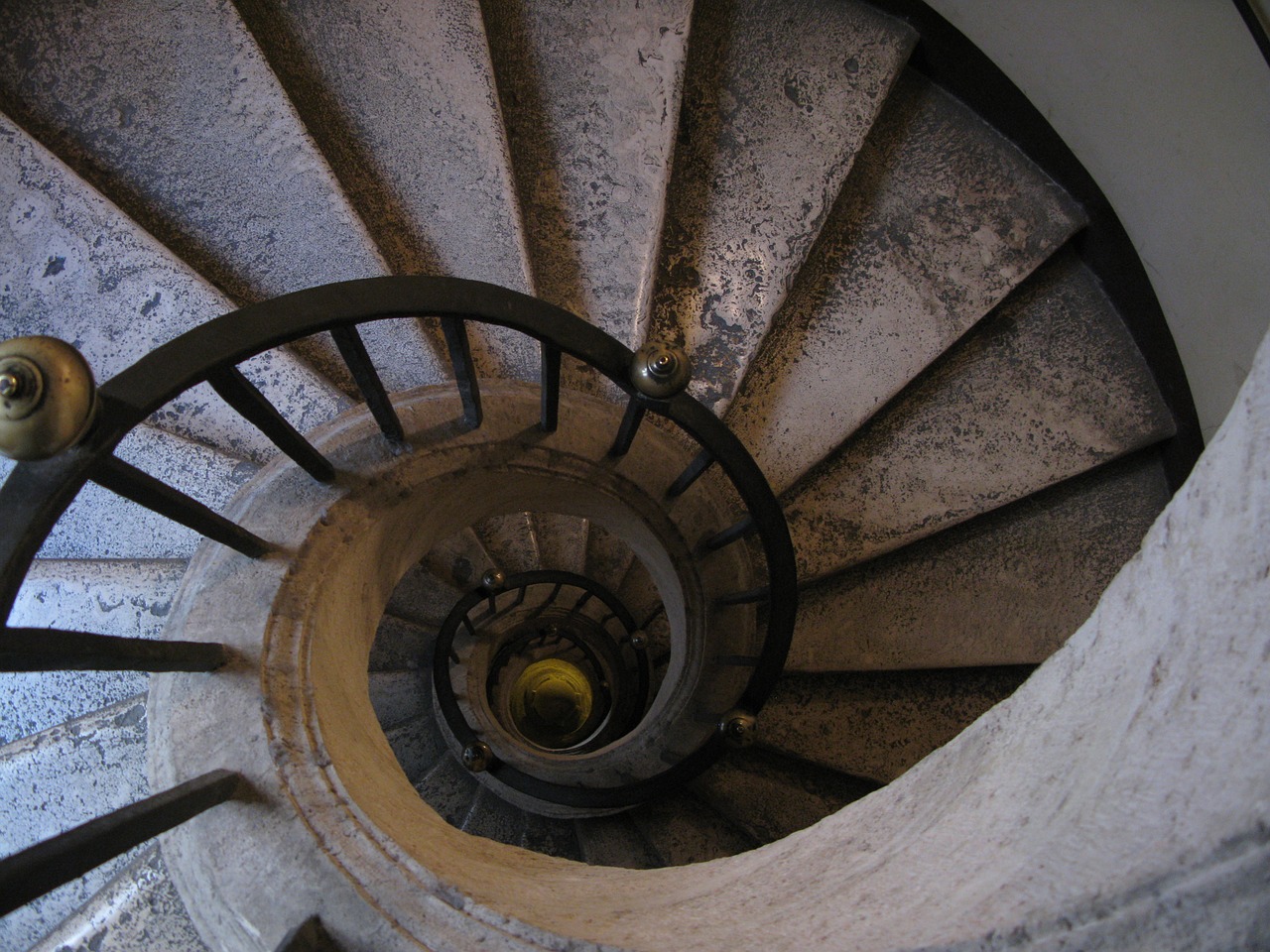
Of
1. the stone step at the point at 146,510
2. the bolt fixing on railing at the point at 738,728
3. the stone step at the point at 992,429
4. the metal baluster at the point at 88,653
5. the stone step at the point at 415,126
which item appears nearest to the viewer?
the metal baluster at the point at 88,653

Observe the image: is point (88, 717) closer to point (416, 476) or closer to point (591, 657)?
point (416, 476)

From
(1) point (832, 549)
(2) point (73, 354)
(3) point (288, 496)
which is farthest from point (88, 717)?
(1) point (832, 549)

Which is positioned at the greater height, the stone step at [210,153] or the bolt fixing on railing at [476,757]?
the stone step at [210,153]

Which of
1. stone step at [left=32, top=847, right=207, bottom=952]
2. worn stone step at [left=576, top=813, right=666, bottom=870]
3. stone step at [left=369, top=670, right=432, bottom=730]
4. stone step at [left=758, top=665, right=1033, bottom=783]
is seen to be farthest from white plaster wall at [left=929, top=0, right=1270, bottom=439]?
stone step at [left=369, top=670, right=432, bottom=730]

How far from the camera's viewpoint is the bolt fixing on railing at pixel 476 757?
388 cm

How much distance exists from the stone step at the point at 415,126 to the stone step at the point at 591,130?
0.20 m

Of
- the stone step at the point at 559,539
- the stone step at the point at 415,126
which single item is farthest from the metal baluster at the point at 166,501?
the stone step at the point at 559,539

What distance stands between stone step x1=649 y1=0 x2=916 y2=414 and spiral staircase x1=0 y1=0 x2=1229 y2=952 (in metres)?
0.01

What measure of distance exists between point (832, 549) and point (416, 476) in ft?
5.41

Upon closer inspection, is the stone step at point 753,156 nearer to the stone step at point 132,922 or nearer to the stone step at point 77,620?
the stone step at point 77,620

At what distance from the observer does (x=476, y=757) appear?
3.90m

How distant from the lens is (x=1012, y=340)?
331cm

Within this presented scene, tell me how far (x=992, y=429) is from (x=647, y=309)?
1.47 m

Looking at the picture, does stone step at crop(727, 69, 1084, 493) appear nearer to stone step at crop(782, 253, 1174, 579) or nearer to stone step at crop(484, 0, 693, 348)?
stone step at crop(782, 253, 1174, 579)
